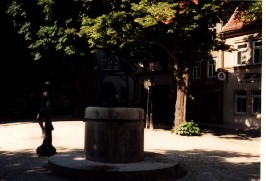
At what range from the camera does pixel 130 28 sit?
62.2 ft

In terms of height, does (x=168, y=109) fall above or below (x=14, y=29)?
below

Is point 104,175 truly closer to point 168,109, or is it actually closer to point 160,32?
point 160,32

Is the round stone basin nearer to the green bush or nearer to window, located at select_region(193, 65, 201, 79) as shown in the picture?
the green bush

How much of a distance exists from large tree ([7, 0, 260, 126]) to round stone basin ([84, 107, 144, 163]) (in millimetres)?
8809

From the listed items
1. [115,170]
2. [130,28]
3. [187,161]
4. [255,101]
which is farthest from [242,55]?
[115,170]

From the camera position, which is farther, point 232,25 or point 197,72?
point 197,72

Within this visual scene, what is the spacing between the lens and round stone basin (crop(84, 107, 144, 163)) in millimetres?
8852

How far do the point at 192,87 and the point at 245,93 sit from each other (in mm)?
7593

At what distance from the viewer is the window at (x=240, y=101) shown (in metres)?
29.7

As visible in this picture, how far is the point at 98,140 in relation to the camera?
8984 mm

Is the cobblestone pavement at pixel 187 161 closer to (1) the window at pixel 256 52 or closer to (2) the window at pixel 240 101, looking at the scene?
(1) the window at pixel 256 52

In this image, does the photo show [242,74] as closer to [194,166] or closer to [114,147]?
[194,166]

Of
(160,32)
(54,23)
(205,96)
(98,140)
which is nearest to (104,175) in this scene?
(98,140)

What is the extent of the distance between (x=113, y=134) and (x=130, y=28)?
36.0ft
